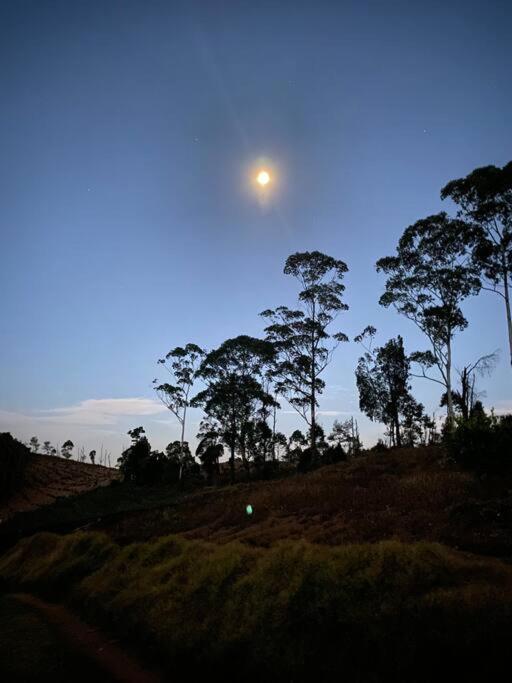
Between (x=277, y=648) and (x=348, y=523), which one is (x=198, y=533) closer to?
(x=348, y=523)

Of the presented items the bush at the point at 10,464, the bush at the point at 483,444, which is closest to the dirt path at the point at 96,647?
the bush at the point at 483,444

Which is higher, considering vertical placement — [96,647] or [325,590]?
[325,590]

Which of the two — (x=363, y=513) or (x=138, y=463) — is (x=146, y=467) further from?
(x=363, y=513)

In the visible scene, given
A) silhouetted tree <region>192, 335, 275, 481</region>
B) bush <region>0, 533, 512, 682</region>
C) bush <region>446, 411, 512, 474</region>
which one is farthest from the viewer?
silhouetted tree <region>192, 335, 275, 481</region>

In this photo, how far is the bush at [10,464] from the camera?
48.4 metres

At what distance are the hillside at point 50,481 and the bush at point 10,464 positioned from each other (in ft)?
3.93

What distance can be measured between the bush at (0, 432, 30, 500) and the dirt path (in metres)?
41.2

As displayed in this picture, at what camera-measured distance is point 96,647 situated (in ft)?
31.9

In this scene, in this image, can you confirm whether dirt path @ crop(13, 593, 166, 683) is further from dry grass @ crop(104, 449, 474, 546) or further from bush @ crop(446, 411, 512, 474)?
bush @ crop(446, 411, 512, 474)

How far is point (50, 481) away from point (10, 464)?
41.7ft

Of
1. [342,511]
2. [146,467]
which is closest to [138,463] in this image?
[146,467]

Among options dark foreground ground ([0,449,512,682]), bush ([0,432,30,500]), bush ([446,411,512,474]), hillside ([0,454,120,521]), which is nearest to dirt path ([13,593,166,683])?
dark foreground ground ([0,449,512,682])

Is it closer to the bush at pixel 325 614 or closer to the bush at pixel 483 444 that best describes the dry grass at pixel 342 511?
the bush at pixel 483 444

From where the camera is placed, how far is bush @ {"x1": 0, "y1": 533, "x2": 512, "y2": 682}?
580cm
